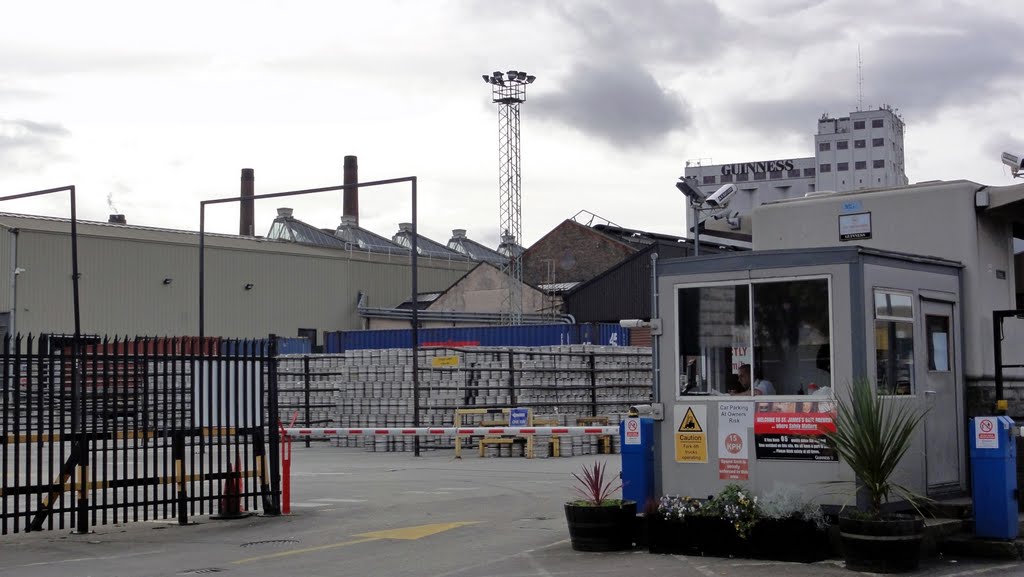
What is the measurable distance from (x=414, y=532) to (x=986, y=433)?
6.76 meters

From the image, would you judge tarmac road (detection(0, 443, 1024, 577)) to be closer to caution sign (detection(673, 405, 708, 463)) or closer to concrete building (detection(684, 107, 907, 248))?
caution sign (detection(673, 405, 708, 463))

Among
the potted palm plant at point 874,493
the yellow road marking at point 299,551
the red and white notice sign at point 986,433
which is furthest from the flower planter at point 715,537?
the yellow road marking at point 299,551

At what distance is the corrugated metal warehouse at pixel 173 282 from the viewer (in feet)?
166

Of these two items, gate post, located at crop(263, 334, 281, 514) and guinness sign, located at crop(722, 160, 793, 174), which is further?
guinness sign, located at crop(722, 160, 793, 174)

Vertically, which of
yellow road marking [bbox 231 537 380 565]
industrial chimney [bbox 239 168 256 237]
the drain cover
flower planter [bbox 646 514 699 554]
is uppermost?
industrial chimney [bbox 239 168 256 237]

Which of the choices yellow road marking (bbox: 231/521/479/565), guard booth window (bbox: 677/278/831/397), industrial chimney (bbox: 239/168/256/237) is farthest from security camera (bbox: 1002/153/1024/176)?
industrial chimney (bbox: 239/168/256/237)

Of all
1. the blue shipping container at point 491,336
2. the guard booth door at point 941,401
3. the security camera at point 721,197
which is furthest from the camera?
the blue shipping container at point 491,336

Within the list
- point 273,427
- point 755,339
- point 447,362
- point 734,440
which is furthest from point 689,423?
point 447,362

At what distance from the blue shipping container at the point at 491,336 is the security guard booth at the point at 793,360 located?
27515mm

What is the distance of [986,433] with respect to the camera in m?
11.5

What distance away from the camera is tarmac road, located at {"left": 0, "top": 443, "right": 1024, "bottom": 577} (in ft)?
36.9

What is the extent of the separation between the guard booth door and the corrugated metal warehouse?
42.4 meters

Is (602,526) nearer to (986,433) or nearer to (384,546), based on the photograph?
(384,546)

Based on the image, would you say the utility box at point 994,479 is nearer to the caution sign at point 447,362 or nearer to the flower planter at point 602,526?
the flower planter at point 602,526
